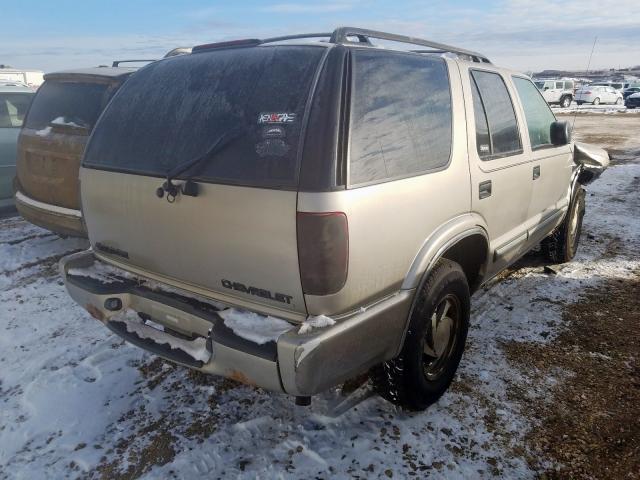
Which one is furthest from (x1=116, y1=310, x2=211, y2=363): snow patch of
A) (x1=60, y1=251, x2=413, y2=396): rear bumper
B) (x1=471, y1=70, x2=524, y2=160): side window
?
(x1=471, y1=70, x2=524, y2=160): side window

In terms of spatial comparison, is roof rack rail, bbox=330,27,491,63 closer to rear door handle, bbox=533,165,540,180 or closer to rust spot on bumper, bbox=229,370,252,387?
rear door handle, bbox=533,165,540,180

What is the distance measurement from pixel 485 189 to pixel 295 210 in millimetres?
1473

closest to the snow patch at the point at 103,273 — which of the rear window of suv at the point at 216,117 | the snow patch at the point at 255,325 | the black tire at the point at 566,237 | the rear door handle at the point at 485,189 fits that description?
the rear window of suv at the point at 216,117

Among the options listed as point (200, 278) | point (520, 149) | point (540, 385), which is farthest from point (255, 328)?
point (520, 149)

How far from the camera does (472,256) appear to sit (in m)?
3.12

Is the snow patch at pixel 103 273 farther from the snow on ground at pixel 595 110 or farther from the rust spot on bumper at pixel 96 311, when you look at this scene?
the snow on ground at pixel 595 110

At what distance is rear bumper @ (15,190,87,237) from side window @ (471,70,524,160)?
11.4 feet

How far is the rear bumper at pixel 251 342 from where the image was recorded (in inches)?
76.2

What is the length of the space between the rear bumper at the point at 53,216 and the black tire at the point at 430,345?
321 centimetres

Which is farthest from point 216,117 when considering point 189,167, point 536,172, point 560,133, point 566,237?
point 566,237

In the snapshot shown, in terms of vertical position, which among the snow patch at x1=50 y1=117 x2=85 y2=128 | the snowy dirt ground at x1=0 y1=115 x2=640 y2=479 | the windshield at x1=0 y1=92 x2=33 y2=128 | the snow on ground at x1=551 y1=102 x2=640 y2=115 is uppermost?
the windshield at x1=0 y1=92 x2=33 y2=128

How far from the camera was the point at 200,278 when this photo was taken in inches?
90.9

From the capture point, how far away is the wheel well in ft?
9.63

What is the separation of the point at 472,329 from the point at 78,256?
279 cm
